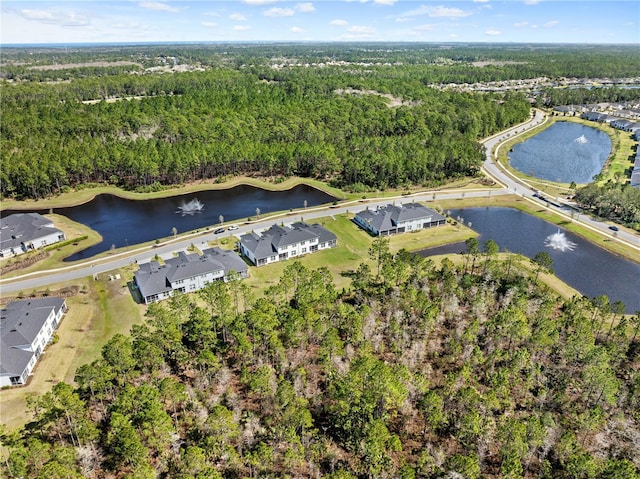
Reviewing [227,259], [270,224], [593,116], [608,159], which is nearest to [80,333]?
[227,259]

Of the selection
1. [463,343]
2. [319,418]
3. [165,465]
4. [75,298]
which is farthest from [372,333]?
[75,298]

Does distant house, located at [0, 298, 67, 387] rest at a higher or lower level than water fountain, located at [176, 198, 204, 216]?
higher

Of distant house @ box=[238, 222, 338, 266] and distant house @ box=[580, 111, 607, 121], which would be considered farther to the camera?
distant house @ box=[580, 111, 607, 121]

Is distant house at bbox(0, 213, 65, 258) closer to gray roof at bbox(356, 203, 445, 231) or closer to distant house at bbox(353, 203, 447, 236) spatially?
distant house at bbox(353, 203, 447, 236)

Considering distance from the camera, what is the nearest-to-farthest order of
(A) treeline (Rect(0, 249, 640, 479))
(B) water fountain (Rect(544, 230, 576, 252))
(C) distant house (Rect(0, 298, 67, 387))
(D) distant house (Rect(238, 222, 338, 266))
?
(A) treeline (Rect(0, 249, 640, 479)) → (C) distant house (Rect(0, 298, 67, 387)) → (D) distant house (Rect(238, 222, 338, 266)) → (B) water fountain (Rect(544, 230, 576, 252))

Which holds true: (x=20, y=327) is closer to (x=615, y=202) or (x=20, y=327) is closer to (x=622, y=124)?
(x=615, y=202)

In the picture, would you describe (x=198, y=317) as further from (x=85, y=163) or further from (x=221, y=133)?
(x=221, y=133)

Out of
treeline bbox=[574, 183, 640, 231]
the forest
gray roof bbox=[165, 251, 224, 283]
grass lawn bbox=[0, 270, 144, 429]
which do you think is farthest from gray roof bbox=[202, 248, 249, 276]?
treeline bbox=[574, 183, 640, 231]
